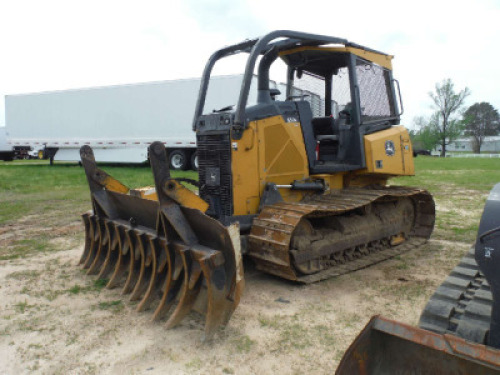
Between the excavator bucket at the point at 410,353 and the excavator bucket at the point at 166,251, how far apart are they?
139cm

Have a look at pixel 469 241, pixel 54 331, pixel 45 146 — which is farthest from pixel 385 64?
pixel 45 146

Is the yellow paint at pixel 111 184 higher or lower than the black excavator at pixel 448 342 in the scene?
higher

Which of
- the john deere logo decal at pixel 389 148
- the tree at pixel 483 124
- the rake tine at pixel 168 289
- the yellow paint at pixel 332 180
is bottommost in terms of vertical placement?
the rake tine at pixel 168 289

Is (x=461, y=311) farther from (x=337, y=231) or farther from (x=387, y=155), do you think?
(x=387, y=155)

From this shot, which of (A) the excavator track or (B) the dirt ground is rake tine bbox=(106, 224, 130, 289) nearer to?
(B) the dirt ground

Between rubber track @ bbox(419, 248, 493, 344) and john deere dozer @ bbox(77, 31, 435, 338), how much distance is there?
144cm

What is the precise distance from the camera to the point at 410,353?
2178mm

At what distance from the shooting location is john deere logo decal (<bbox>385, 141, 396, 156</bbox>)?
6.00 m


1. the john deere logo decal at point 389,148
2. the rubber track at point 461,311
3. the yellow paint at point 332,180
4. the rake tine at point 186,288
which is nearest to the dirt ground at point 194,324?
the rake tine at point 186,288

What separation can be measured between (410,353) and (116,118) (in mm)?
19744

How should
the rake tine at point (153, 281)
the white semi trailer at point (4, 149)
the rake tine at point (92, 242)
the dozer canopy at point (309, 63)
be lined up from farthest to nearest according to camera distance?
the white semi trailer at point (4, 149) → the rake tine at point (92, 242) → the dozer canopy at point (309, 63) → the rake tine at point (153, 281)

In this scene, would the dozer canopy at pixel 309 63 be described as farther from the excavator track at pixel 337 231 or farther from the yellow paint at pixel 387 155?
the excavator track at pixel 337 231

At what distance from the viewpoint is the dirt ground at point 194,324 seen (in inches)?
123

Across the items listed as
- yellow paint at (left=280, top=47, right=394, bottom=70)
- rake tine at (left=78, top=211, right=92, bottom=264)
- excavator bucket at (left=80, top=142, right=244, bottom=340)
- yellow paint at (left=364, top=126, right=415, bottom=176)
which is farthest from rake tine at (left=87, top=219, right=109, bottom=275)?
yellow paint at (left=364, top=126, right=415, bottom=176)
